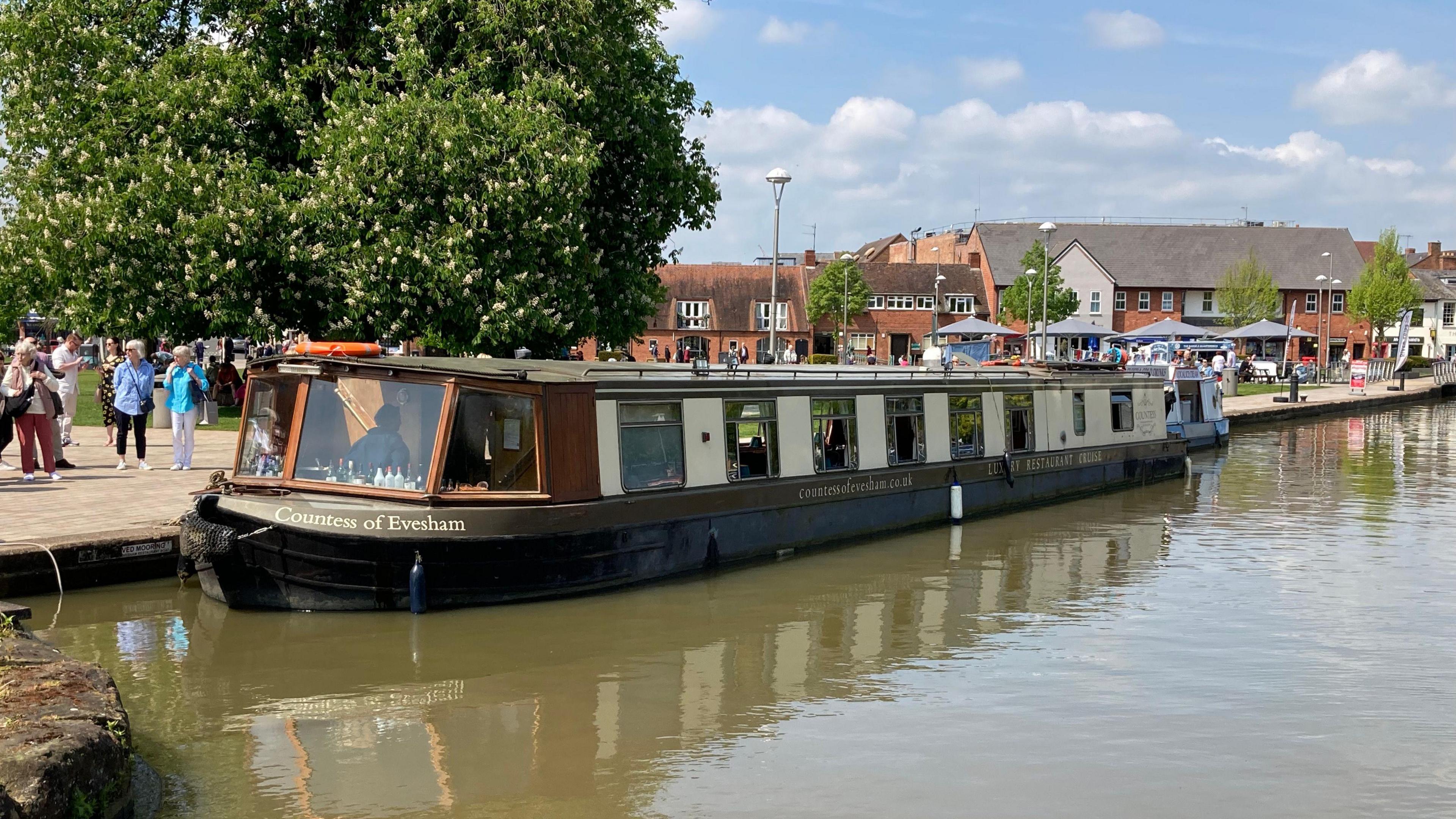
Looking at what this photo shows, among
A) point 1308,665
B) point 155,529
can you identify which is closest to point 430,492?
point 155,529

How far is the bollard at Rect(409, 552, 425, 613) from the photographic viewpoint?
11.4m

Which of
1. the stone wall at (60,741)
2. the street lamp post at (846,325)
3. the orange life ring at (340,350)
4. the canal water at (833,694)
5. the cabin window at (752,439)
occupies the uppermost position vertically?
the street lamp post at (846,325)

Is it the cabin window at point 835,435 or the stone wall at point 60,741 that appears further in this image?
the cabin window at point 835,435

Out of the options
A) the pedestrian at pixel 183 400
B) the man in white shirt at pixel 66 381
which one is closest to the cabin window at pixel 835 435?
the pedestrian at pixel 183 400

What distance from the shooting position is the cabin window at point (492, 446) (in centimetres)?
1170

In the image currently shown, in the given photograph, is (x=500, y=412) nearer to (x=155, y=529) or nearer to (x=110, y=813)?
(x=155, y=529)

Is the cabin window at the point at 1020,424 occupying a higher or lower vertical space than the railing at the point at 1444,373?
higher

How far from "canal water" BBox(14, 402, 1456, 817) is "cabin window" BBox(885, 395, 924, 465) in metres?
1.97

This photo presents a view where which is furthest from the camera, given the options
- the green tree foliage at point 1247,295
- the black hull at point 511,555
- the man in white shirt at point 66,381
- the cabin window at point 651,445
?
the green tree foliage at point 1247,295

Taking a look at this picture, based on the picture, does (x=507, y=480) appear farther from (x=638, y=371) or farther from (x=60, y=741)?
(x=60, y=741)

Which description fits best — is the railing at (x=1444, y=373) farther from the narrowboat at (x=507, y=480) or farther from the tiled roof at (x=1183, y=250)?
the narrowboat at (x=507, y=480)

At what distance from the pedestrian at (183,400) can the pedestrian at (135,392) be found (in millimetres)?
280

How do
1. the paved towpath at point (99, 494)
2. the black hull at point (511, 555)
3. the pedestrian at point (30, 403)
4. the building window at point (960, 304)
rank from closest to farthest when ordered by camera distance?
the black hull at point (511, 555) < the paved towpath at point (99, 494) < the pedestrian at point (30, 403) < the building window at point (960, 304)

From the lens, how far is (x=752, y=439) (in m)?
14.9
